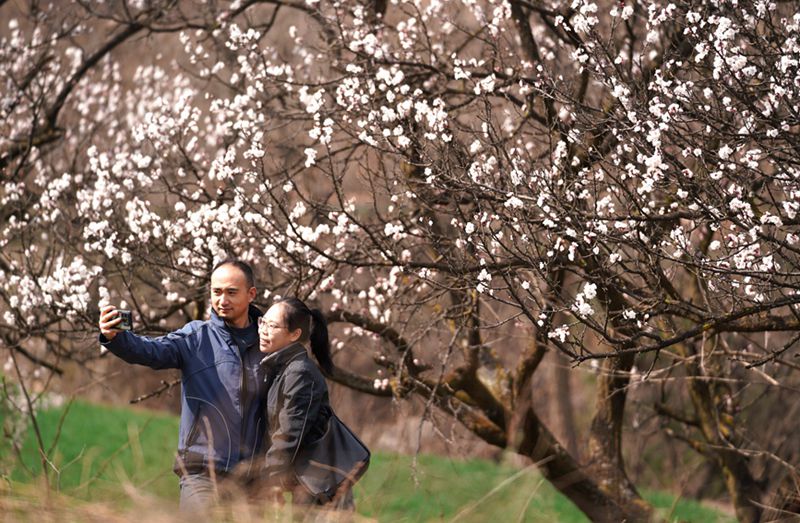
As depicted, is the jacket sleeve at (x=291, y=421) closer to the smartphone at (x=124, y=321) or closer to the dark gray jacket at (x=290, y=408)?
the dark gray jacket at (x=290, y=408)

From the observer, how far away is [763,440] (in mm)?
13539

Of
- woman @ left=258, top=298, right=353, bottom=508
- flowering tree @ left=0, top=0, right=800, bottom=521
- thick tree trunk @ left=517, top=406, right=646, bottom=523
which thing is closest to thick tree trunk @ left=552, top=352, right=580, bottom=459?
flowering tree @ left=0, top=0, right=800, bottom=521

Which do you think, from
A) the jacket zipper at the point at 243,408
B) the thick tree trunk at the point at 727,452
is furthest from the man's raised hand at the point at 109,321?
the thick tree trunk at the point at 727,452

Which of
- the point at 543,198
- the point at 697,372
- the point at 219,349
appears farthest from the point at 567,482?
the point at 219,349

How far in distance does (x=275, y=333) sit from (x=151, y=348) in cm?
56

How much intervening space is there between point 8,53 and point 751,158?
26.1ft

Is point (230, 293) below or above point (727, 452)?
above

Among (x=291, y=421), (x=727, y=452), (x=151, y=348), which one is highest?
(x=151, y=348)

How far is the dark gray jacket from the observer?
181 inches

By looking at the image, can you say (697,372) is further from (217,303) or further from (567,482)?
(217,303)

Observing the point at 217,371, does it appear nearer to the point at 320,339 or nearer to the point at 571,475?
the point at 320,339

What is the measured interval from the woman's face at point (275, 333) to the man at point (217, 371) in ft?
0.53

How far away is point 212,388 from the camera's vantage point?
499 centimetres

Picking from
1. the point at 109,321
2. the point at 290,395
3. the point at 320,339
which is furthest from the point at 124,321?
the point at 320,339
